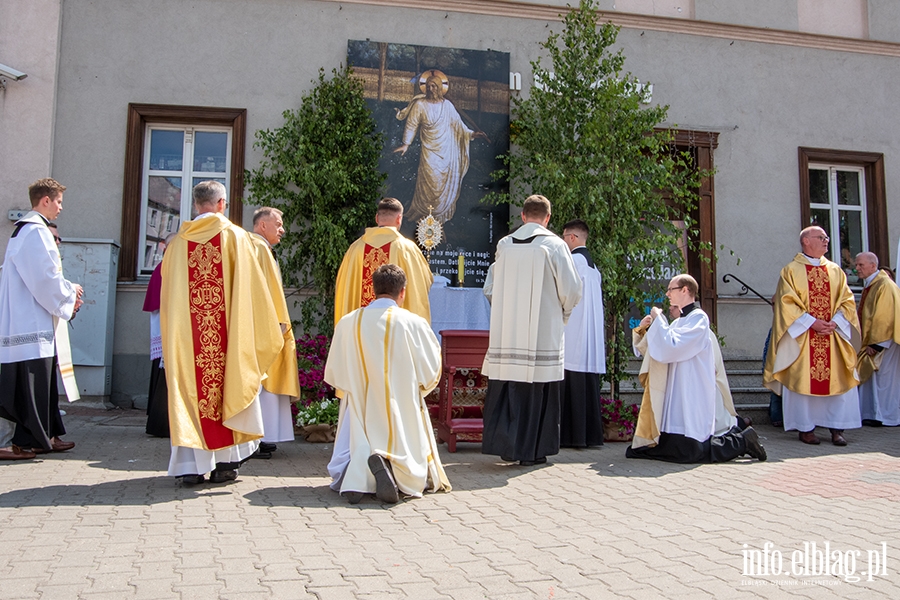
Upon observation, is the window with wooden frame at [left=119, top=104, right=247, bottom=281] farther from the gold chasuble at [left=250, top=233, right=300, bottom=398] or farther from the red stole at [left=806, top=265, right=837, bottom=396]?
the red stole at [left=806, top=265, right=837, bottom=396]

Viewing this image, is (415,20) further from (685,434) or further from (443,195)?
(685,434)

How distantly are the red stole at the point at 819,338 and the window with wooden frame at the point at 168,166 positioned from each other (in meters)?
6.68

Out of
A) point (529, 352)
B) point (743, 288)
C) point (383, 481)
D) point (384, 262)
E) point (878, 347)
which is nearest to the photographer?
point (383, 481)

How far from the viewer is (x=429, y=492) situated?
4824 millimetres

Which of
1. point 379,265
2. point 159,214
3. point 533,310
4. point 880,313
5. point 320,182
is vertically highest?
point 320,182

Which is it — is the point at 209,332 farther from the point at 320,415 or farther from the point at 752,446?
the point at 752,446

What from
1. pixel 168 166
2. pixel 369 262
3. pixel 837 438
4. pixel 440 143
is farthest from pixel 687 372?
pixel 168 166

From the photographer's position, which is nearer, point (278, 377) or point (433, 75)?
point (278, 377)

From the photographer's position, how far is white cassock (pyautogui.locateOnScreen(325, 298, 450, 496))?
14.9 ft

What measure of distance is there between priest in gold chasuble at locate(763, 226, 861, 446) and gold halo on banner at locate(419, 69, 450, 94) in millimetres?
4787

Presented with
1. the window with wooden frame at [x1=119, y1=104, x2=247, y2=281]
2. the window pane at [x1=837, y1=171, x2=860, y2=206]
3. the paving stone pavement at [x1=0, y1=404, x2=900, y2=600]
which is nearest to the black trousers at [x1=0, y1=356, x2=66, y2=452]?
the paving stone pavement at [x1=0, y1=404, x2=900, y2=600]

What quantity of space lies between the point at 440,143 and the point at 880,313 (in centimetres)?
558

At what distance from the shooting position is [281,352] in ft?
18.9

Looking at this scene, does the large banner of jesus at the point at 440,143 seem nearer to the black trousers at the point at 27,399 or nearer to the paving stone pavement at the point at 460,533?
the paving stone pavement at the point at 460,533
